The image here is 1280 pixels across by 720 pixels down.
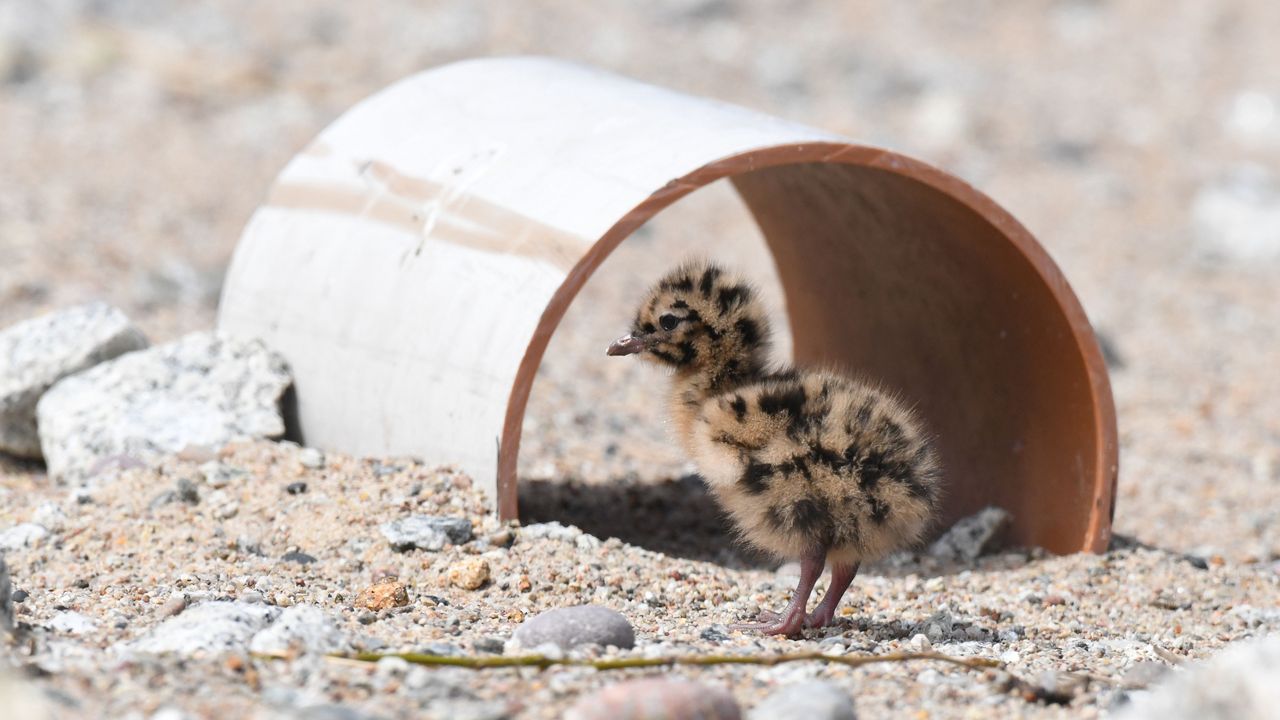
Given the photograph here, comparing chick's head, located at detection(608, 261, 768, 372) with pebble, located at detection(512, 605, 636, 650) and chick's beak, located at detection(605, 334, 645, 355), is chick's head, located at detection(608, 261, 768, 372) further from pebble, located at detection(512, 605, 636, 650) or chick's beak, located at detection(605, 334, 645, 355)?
pebble, located at detection(512, 605, 636, 650)

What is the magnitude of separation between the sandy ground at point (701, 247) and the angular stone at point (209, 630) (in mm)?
162

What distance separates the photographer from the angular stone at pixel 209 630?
3.66 m

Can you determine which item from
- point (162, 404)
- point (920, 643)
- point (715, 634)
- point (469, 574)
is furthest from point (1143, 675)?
point (162, 404)

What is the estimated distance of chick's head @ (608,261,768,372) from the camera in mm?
4820

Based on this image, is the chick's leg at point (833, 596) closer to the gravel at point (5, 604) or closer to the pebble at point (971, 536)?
the pebble at point (971, 536)

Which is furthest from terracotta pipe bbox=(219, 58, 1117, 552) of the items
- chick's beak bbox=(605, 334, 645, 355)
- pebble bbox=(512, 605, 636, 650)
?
pebble bbox=(512, 605, 636, 650)

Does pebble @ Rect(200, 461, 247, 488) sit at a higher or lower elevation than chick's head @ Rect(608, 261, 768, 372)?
lower

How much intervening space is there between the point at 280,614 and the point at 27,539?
1612 mm

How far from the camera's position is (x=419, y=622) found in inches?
Result: 171

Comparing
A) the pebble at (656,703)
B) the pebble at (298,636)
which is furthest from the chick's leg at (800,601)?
the pebble at (298,636)

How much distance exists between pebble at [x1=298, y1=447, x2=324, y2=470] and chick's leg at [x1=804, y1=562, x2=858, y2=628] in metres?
1.95

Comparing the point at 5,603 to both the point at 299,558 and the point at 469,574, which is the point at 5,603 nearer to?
the point at 299,558

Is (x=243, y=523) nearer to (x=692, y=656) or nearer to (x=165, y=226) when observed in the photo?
(x=692, y=656)

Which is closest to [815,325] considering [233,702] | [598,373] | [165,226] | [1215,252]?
[598,373]
